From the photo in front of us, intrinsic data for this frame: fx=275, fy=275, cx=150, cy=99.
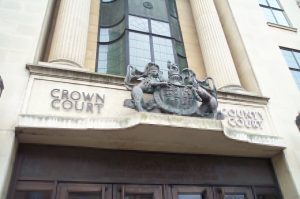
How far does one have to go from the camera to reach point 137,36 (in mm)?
9906

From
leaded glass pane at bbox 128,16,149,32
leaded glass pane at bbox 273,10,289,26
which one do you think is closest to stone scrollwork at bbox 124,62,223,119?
leaded glass pane at bbox 128,16,149,32

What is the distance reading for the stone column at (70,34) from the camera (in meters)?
7.87

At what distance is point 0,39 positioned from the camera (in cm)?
720

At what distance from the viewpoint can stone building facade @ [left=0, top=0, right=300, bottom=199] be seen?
6.30m

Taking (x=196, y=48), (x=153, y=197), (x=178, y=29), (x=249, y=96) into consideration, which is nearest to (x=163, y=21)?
(x=178, y=29)

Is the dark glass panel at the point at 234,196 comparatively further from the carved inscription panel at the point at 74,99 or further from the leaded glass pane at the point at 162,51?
the leaded glass pane at the point at 162,51

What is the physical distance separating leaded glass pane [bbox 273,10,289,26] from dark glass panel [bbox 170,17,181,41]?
18.1 feet

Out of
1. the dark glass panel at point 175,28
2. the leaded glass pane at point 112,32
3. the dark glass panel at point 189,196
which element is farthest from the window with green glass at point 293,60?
the leaded glass pane at point 112,32

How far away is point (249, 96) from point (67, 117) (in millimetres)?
5674

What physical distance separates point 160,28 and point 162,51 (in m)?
1.20

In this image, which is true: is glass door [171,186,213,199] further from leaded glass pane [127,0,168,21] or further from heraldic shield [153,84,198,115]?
leaded glass pane [127,0,168,21]

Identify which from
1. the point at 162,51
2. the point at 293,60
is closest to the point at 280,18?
the point at 293,60

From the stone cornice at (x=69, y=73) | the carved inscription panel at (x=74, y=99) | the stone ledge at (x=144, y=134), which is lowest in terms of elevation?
the stone ledge at (x=144, y=134)

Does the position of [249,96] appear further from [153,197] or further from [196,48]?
[153,197]
